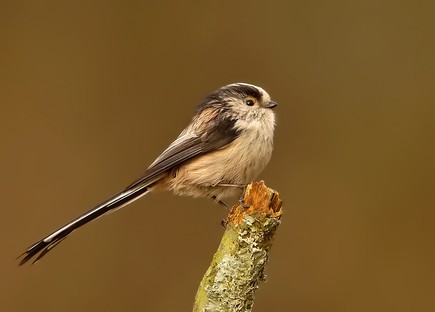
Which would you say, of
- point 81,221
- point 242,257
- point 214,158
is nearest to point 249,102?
point 214,158

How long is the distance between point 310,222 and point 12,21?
6.66 feet

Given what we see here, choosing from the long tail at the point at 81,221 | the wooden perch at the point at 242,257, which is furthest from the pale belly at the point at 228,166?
the wooden perch at the point at 242,257

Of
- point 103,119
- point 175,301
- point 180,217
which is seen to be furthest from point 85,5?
point 175,301

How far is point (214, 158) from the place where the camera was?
2.88 m

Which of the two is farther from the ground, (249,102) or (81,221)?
(249,102)

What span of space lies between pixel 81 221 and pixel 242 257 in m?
0.77

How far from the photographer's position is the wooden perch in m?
2.12

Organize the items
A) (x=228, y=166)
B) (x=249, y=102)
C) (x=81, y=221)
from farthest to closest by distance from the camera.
Result: 1. (x=249, y=102)
2. (x=228, y=166)
3. (x=81, y=221)

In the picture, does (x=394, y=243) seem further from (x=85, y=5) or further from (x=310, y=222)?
(x=85, y=5)

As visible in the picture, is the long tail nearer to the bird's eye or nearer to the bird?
the bird

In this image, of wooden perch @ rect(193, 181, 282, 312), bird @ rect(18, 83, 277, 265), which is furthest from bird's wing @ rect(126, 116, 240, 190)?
wooden perch @ rect(193, 181, 282, 312)

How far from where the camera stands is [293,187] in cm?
415

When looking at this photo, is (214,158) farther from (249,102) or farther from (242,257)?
(242,257)

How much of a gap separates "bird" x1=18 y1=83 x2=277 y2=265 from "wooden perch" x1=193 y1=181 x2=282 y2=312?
0.62 m
